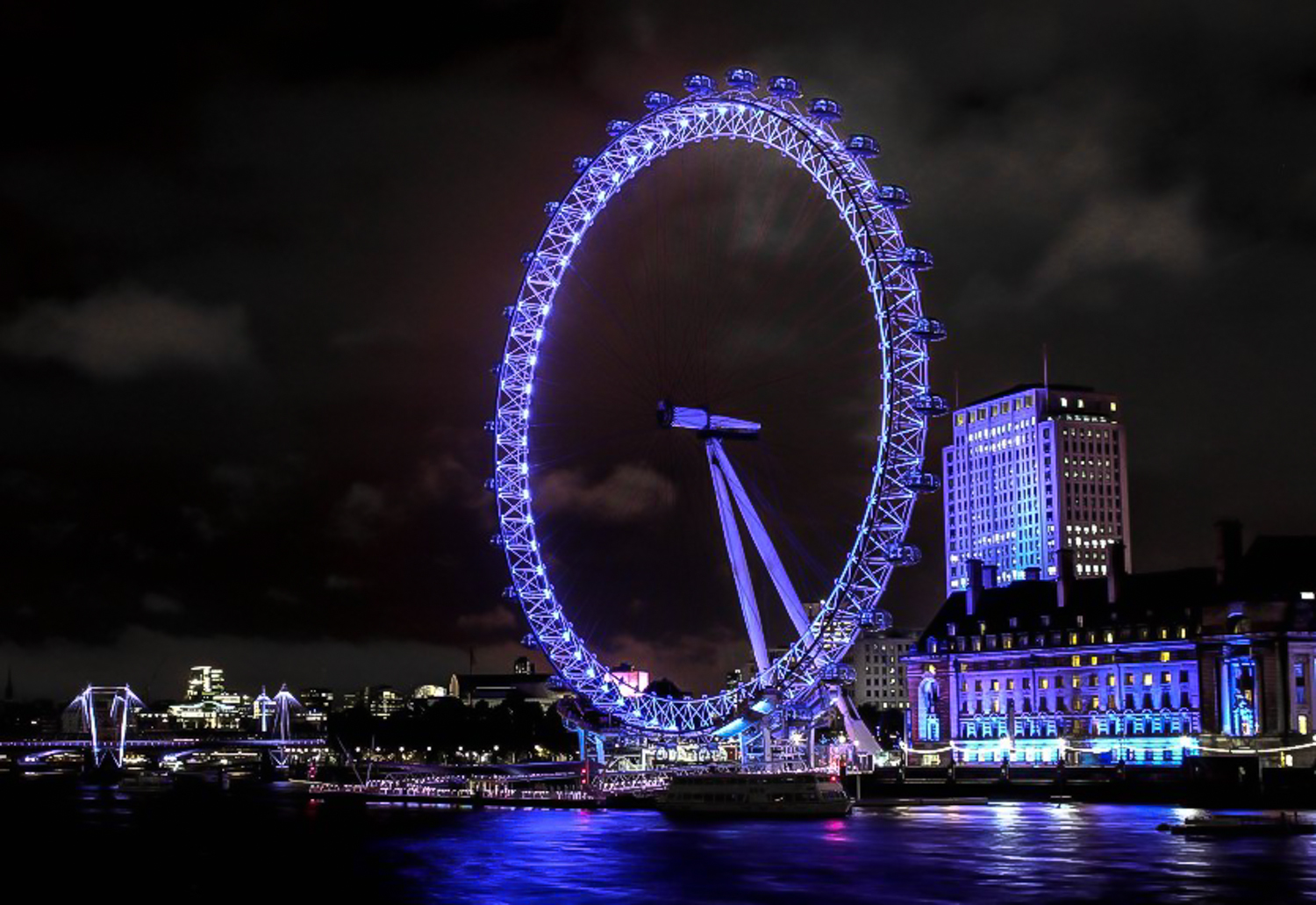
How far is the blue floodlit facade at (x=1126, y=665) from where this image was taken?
12419 centimetres

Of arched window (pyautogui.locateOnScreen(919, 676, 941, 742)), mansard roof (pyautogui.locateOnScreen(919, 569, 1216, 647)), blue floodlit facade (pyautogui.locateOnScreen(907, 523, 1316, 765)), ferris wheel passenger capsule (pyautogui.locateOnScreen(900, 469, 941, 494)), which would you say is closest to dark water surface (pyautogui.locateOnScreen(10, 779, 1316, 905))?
ferris wheel passenger capsule (pyautogui.locateOnScreen(900, 469, 941, 494))

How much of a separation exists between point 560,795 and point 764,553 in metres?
40.2

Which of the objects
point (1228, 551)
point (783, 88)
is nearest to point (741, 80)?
point (783, 88)

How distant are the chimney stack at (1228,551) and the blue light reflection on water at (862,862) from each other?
37.8 metres

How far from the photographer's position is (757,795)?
104m

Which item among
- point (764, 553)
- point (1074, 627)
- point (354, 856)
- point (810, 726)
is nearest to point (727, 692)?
point (810, 726)

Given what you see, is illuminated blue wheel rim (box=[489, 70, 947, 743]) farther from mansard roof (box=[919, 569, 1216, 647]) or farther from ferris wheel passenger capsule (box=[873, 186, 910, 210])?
mansard roof (box=[919, 569, 1216, 647])

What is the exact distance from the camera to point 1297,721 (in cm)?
12325

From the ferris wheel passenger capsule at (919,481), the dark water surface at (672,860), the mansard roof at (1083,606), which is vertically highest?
the ferris wheel passenger capsule at (919,481)

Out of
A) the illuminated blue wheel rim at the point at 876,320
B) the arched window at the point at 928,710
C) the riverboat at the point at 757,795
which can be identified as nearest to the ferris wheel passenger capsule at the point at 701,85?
the illuminated blue wheel rim at the point at 876,320

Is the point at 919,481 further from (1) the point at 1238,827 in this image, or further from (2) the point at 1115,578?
(2) the point at 1115,578

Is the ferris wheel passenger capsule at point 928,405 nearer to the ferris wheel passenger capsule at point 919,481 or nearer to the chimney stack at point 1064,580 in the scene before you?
the ferris wheel passenger capsule at point 919,481

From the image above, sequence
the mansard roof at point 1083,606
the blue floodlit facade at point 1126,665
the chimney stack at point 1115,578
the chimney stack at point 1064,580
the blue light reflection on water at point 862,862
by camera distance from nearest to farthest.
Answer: the blue light reflection on water at point 862,862 < the blue floodlit facade at point 1126,665 < the mansard roof at point 1083,606 < the chimney stack at point 1115,578 < the chimney stack at point 1064,580

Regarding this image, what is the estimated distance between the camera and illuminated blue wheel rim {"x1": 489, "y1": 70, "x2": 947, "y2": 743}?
85250 mm
